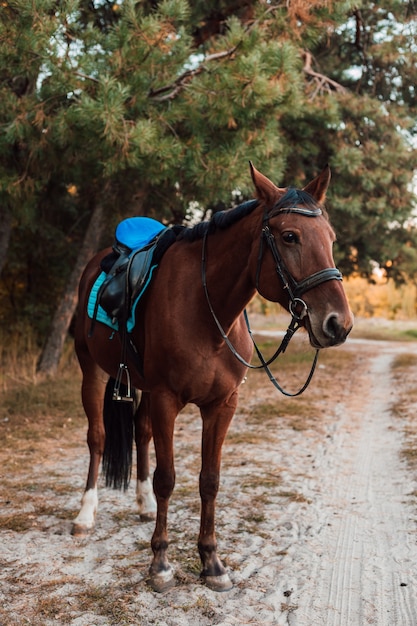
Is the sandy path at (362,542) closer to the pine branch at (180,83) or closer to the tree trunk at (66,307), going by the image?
the pine branch at (180,83)

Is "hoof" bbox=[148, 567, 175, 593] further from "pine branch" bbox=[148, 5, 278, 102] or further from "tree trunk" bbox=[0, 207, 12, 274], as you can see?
"tree trunk" bbox=[0, 207, 12, 274]

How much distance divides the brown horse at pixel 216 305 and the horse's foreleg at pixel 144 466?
0.84 m

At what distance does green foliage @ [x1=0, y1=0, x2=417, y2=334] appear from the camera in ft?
20.4

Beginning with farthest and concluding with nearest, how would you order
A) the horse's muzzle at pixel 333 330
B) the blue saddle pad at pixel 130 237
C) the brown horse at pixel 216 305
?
1. the blue saddle pad at pixel 130 237
2. the brown horse at pixel 216 305
3. the horse's muzzle at pixel 333 330

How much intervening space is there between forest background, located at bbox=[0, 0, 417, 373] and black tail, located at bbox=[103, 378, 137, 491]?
130 inches

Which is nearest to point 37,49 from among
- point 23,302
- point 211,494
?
point 211,494

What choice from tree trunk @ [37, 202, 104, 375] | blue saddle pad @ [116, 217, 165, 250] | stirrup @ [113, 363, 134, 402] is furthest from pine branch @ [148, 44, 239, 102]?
stirrup @ [113, 363, 134, 402]

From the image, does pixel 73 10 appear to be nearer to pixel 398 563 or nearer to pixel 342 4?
pixel 342 4

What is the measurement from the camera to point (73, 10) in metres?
5.94

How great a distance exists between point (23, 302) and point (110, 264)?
8556 millimetres

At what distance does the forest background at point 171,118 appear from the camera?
20.6 ft

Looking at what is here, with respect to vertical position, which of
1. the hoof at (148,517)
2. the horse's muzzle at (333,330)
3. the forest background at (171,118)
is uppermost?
the forest background at (171,118)

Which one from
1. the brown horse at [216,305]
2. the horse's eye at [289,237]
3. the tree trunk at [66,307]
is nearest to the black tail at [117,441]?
the brown horse at [216,305]

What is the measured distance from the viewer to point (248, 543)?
142 inches
